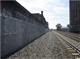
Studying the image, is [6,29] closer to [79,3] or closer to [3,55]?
[3,55]

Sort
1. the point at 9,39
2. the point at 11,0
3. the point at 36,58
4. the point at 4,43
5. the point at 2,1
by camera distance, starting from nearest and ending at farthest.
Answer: the point at 36,58 → the point at 4,43 → the point at 9,39 → the point at 2,1 → the point at 11,0

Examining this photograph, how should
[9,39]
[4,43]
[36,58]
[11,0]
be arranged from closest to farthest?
1. [36,58]
2. [4,43]
3. [9,39]
4. [11,0]

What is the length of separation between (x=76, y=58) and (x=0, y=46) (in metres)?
4.58

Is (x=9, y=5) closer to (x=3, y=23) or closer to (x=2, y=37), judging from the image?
(x=3, y=23)

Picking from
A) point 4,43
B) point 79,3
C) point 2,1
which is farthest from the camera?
point 79,3

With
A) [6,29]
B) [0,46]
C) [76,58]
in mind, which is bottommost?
[76,58]

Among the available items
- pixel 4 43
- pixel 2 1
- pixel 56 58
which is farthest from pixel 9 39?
pixel 56 58

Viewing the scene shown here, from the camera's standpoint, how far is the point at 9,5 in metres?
7.80

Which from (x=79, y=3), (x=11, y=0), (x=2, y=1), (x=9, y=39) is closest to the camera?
(x=9, y=39)

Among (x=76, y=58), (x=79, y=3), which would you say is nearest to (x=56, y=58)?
(x=76, y=58)

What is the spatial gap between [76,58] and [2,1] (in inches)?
254

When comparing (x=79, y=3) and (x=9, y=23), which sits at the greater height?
(x=79, y=3)

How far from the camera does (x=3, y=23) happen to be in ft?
18.8

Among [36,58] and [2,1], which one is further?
[2,1]
